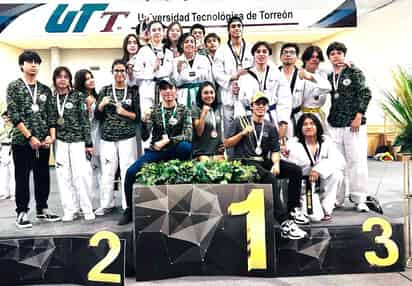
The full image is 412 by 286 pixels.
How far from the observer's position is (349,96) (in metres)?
3.90

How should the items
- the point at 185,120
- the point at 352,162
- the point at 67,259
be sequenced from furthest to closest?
the point at 352,162, the point at 185,120, the point at 67,259

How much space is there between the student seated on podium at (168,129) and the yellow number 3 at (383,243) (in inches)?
60.1

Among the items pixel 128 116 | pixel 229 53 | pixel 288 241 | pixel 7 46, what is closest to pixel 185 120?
pixel 128 116

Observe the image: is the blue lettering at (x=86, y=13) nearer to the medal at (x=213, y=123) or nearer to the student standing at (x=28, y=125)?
the student standing at (x=28, y=125)

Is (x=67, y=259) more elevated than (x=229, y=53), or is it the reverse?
(x=229, y=53)

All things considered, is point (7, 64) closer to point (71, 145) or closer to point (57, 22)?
point (57, 22)

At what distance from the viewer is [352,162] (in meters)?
3.96

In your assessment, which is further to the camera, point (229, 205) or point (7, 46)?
point (7, 46)

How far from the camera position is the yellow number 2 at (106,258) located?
3044 millimetres

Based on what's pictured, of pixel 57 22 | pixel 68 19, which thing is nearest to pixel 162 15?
pixel 68 19

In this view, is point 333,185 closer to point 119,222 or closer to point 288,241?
point 288,241

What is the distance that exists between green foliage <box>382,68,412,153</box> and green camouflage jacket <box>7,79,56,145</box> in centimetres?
265

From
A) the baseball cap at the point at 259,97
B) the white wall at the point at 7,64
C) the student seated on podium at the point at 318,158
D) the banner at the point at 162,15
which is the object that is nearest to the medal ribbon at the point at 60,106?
the baseball cap at the point at 259,97

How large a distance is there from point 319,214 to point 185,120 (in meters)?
1.31
